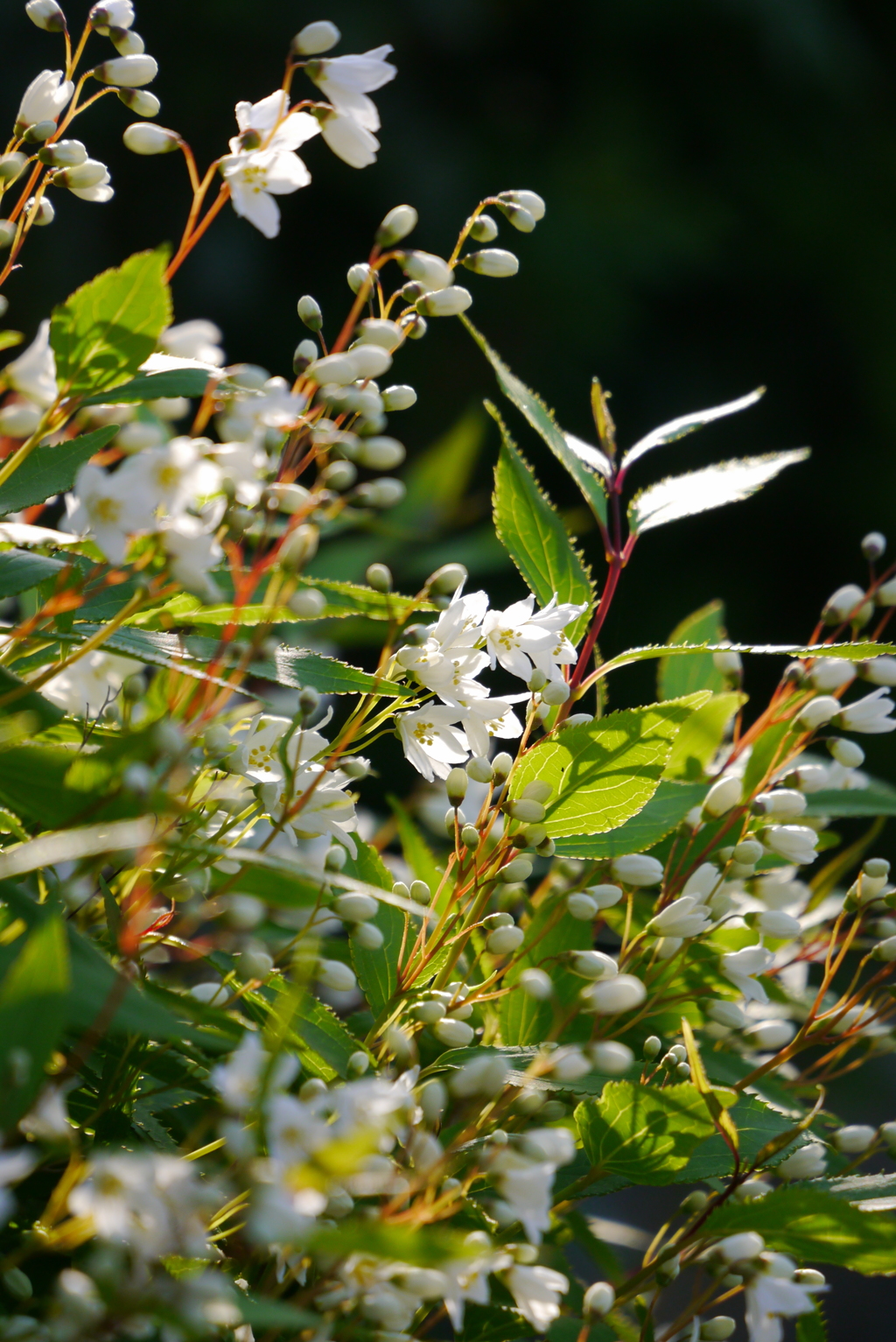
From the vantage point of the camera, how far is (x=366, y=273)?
1.34 feet

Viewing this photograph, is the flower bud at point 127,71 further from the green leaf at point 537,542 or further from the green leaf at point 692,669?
the green leaf at point 692,669

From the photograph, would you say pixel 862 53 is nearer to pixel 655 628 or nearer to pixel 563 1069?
pixel 655 628

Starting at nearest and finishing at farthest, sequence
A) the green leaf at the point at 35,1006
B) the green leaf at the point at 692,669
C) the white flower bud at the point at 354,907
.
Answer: the green leaf at the point at 35,1006, the white flower bud at the point at 354,907, the green leaf at the point at 692,669

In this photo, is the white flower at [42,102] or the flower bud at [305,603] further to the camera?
the white flower at [42,102]

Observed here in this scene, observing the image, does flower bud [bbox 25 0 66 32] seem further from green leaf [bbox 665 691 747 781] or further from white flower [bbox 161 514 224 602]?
green leaf [bbox 665 691 747 781]

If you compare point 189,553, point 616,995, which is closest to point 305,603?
point 189,553

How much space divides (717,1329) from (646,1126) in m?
0.08

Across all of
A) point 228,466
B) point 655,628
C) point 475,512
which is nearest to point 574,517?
point 475,512

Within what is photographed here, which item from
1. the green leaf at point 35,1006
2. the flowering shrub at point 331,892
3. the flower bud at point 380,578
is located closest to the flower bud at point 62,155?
the flowering shrub at point 331,892

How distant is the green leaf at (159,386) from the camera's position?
379 mm

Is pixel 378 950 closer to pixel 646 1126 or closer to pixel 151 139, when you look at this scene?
pixel 646 1126

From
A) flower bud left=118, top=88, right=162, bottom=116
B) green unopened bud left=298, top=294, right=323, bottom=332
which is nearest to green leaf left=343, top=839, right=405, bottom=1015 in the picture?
green unopened bud left=298, top=294, right=323, bottom=332

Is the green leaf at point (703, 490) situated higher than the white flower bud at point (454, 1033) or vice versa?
the green leaf at point (703, 490)

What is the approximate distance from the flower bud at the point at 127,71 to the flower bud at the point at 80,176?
37 mm
